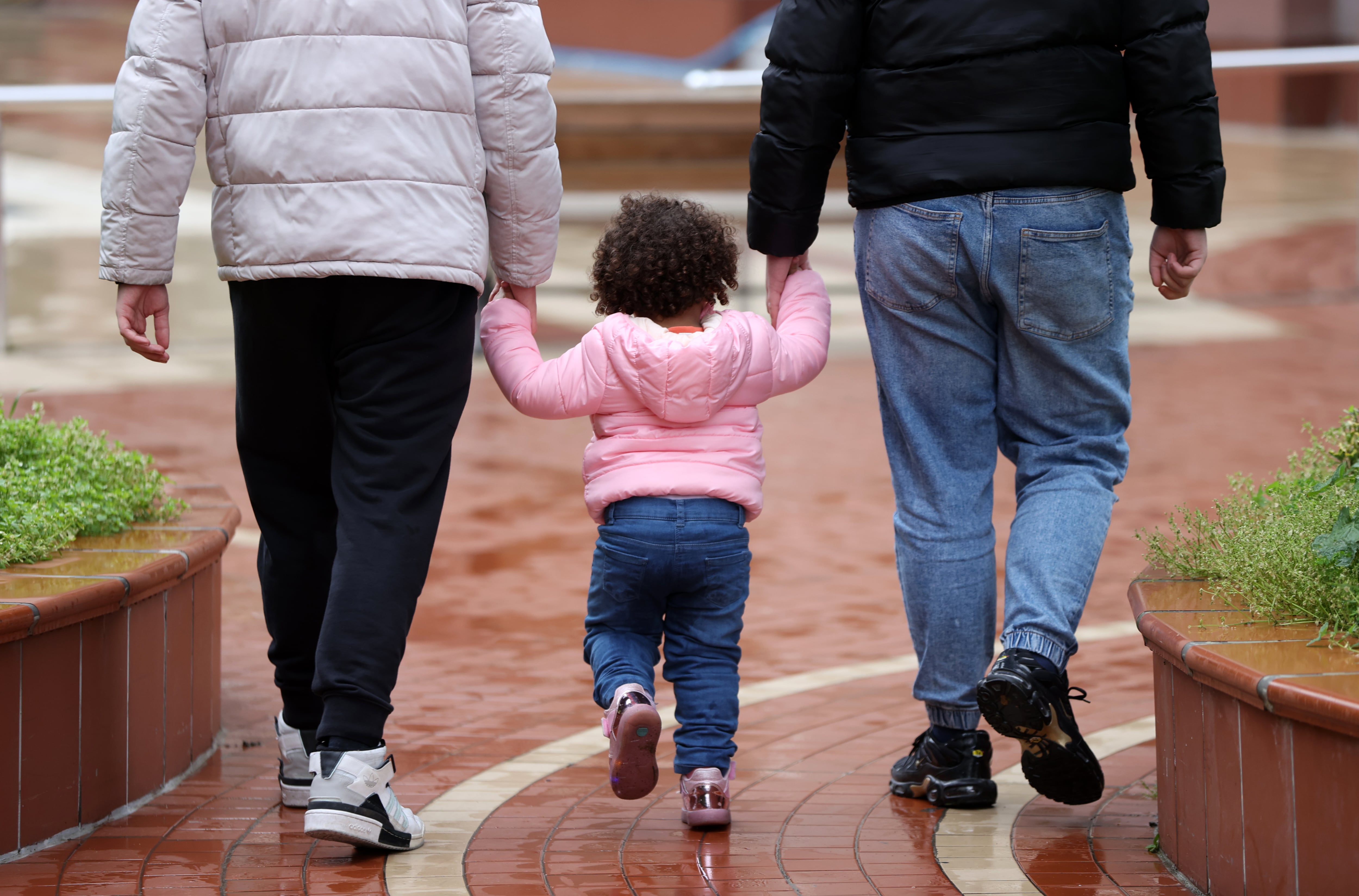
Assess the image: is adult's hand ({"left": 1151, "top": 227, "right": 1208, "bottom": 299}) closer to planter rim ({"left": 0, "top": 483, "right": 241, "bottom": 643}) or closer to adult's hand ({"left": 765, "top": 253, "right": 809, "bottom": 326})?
adult's hand ({"left": 765, "top": 253, "right": 809, "bottom": 326})

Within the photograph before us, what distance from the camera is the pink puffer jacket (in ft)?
11.1

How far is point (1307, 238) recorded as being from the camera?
16.1 metres

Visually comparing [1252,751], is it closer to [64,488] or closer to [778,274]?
[778,274]

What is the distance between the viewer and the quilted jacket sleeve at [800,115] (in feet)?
11.0

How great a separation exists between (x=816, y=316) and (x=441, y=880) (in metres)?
1.35

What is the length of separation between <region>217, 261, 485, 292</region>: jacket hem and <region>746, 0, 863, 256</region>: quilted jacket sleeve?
1.97 ft

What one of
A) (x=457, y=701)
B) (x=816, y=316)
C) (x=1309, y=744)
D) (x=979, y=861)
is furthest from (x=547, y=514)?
(x=1309, y=744)

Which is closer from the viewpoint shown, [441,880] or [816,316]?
[441,880]

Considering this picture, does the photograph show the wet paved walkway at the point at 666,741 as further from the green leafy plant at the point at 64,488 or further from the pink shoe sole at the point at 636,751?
the green leafy plant at the point at 64,488

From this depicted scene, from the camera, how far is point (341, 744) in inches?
124

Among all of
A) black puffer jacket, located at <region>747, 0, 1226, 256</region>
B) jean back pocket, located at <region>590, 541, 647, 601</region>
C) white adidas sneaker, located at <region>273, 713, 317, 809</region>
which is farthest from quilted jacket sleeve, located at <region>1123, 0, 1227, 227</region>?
white adidas sneaker, located at <region>273, 713, 317, 809</region>

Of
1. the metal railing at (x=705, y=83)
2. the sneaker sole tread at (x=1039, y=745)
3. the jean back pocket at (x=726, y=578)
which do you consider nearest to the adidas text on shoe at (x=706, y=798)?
the jean back pocket at (x=726, y=578)

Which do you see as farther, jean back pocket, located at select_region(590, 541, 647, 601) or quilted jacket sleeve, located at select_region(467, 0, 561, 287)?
jean back pocket, located at select_region(590, 541, 647, 601)

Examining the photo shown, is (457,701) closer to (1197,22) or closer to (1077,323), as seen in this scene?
(1077,323)
